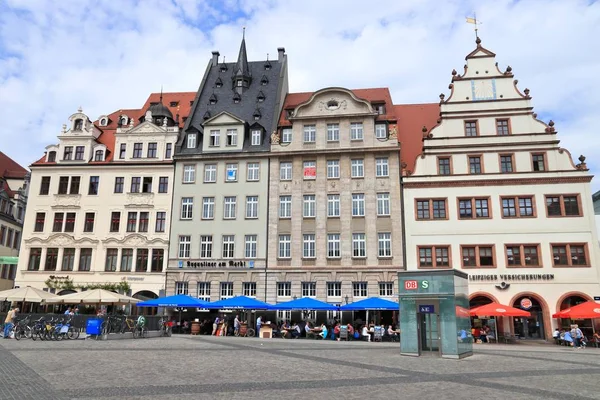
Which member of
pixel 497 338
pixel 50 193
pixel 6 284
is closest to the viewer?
pixel 497 338

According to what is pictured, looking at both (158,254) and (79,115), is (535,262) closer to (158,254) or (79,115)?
(158,254)

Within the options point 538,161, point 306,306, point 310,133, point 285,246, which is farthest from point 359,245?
point 538,161

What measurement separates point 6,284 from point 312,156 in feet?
98.4

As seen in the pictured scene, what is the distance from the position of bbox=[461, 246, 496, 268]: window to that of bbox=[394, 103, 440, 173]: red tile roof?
7.15 metres

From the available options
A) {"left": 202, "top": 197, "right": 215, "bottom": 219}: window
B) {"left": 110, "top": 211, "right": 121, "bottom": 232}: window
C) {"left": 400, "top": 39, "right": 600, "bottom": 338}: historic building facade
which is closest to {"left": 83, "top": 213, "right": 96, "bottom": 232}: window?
{"left": 110, "top": 211, "right": 121, "bottom": 232}: window

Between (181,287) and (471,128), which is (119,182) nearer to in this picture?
(181,287)

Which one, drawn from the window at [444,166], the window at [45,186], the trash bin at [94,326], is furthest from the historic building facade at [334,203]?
the window at [45,186]

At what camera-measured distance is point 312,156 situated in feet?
133

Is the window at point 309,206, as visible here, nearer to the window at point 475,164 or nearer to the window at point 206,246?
the window at point 206,246

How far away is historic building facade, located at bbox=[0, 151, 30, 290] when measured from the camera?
1850 inches

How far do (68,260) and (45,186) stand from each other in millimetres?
6965

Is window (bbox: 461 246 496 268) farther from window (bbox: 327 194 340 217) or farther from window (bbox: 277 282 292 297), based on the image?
window (bbox: 277 282 292 297)

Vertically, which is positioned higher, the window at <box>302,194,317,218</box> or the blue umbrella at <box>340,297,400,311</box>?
the window at <box>302,194,317,218</box>

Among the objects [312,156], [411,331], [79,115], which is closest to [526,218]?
[312,156]
